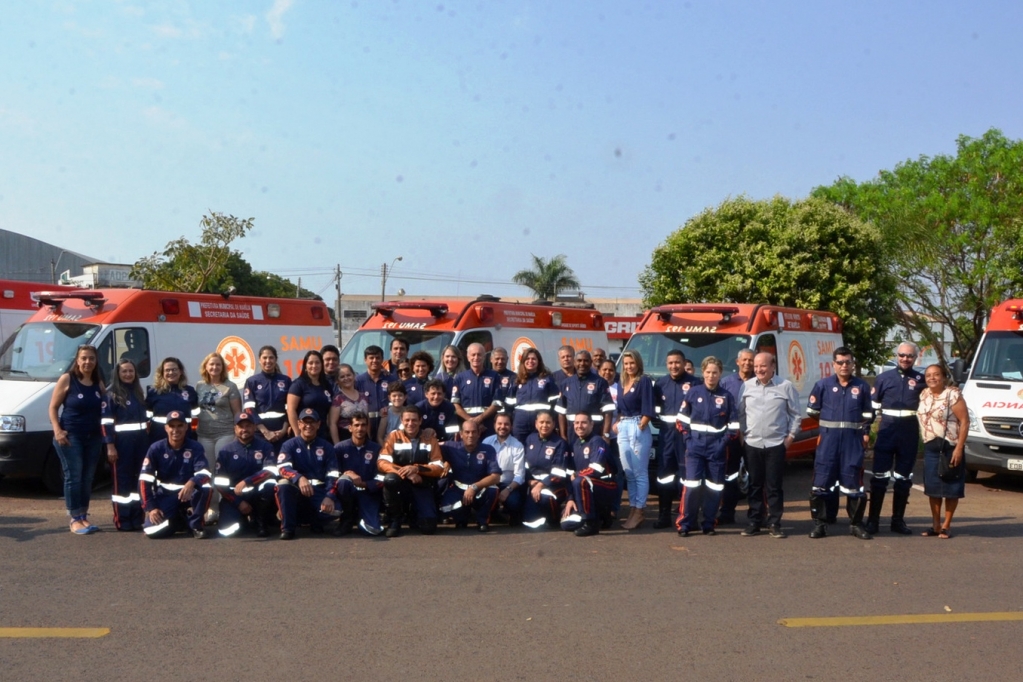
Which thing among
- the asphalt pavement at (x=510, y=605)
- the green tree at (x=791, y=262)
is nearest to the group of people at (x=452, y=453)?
the asphalt pavement at (x=510, y=605)

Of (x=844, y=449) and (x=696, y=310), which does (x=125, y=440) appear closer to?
(x=844, y=449)

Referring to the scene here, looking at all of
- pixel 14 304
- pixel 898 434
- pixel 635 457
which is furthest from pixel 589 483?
pixel 14 304

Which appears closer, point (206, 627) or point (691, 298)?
point (206, 627)

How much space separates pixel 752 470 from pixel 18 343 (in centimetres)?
852

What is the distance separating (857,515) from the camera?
896cm

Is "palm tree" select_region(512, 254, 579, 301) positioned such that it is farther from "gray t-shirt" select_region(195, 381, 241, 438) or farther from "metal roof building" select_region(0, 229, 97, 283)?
"gray t-shirt" select_region(195, 381, 241, 438)

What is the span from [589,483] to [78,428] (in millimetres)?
4757

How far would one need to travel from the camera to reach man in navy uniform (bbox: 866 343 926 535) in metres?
9.09

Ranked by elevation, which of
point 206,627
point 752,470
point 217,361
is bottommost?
point 206,627

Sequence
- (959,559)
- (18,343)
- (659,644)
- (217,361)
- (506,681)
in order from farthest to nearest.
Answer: (18,343), (217,361), (959,559), (659,644), (506,681)

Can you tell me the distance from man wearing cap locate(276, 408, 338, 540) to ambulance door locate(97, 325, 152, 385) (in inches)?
126

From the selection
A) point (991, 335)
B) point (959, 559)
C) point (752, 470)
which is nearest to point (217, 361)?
point (752, 470)

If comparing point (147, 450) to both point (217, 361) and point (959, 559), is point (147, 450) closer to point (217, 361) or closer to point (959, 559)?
point (217, 361)

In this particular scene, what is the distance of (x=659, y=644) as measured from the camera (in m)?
5.59
